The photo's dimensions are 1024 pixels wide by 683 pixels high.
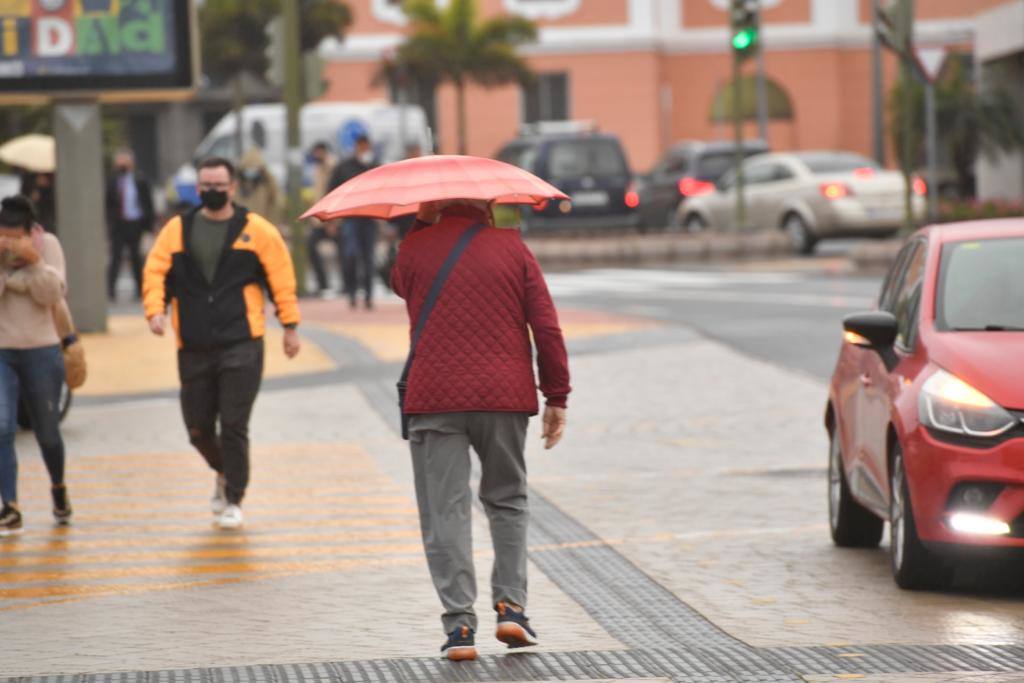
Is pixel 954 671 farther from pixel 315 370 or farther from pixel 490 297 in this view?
pixel 315 370

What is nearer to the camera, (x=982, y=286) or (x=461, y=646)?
(x=461, y=646)

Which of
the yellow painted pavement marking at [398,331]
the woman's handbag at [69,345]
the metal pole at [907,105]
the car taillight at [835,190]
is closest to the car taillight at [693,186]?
the car taillight at [835,190]

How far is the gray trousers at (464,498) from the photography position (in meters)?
7.59

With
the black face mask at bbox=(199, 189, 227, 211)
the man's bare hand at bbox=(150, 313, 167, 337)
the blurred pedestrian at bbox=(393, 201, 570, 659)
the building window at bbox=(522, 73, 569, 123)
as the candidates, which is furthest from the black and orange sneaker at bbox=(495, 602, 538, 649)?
the building window at bbox=(522, 73, 569, 123)

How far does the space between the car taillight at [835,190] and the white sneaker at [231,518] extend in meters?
23.0

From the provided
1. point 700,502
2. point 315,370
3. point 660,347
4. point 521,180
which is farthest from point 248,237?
point 660,347

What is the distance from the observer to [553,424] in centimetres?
775

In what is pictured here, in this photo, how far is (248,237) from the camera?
10891 millimetres

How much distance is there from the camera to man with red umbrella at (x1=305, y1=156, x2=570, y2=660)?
298 inches

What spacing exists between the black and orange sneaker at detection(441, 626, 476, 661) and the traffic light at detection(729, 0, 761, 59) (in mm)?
23747

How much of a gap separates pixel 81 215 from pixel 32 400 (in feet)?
34.4

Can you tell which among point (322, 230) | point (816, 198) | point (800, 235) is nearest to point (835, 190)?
point (816, 198)

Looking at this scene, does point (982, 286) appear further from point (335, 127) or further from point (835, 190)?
point (335, 127)

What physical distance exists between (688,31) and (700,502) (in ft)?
175
